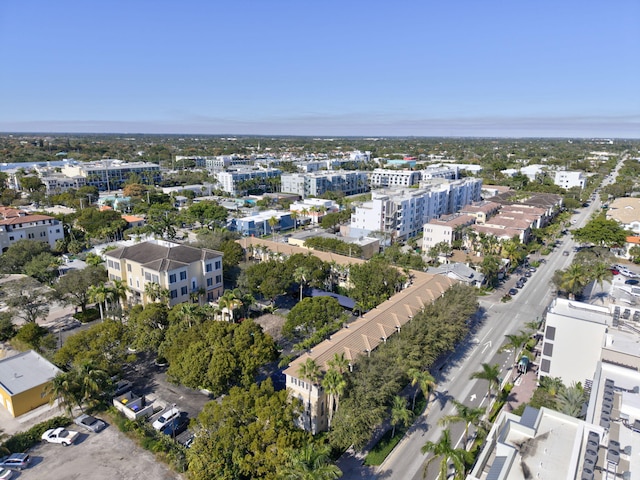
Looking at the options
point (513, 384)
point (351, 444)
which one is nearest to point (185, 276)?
point (351, 444)

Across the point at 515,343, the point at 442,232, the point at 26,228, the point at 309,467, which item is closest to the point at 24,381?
the point at 309,467

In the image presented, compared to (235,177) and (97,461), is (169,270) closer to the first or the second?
(97,461)

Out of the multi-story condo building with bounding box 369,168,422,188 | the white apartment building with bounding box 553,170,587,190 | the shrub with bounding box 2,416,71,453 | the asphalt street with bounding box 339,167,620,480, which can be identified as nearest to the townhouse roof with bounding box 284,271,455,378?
the asphalt street with bounding box 339,167,620,480

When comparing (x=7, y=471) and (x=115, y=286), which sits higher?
(x=115, y=286)

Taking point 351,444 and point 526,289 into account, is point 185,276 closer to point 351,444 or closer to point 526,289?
point 351,444

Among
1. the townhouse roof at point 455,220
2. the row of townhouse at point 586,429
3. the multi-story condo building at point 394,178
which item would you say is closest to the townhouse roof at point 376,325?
the row of townhouse at point 586,429
